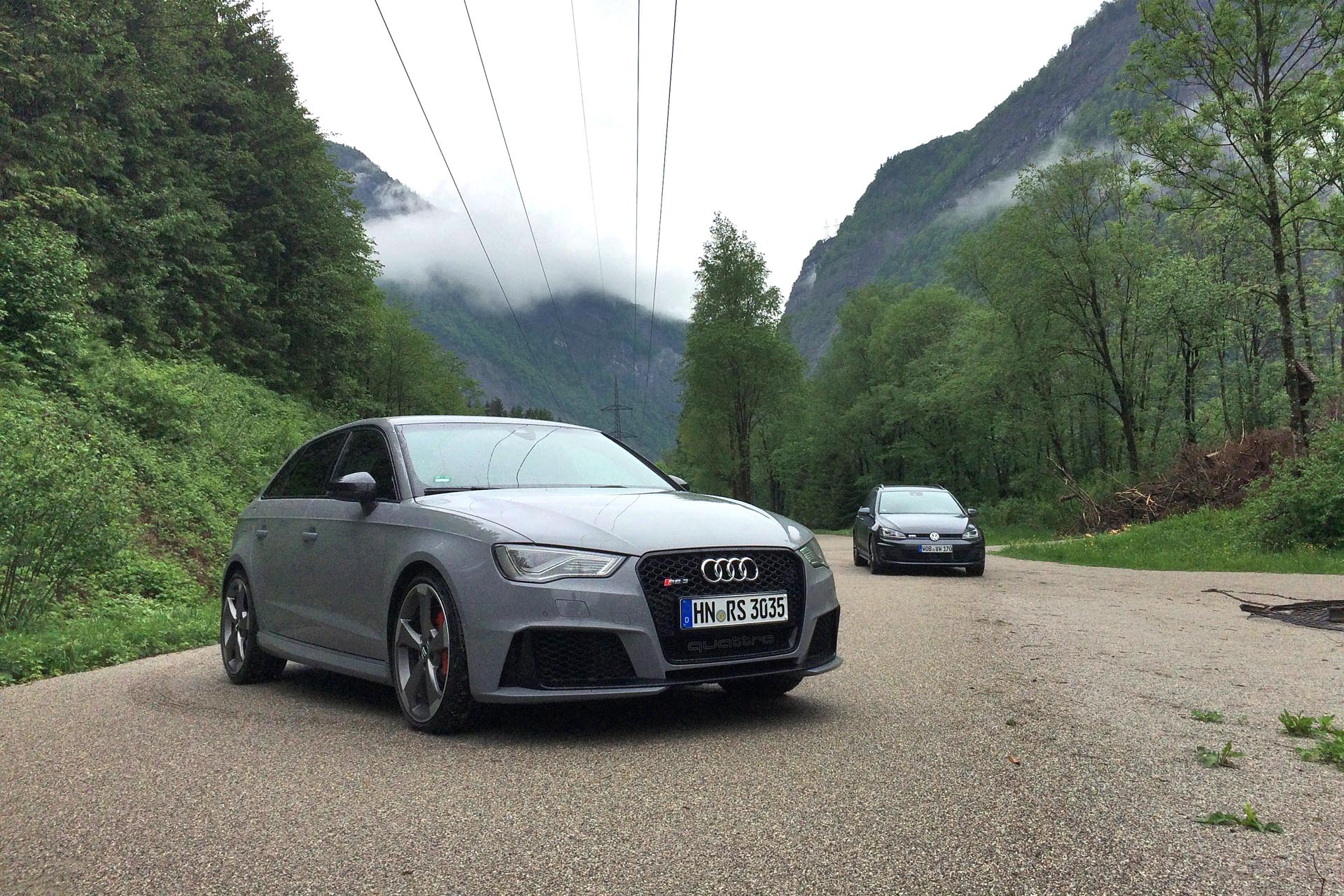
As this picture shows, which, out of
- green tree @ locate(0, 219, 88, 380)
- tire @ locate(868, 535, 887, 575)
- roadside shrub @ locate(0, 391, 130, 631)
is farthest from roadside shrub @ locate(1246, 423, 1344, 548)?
green tree @ locate(0, 219, 88, 380)

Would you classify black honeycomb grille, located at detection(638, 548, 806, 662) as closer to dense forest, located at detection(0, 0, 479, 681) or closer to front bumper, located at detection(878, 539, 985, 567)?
dense forest, located at detection(0, 0, 479, 681)

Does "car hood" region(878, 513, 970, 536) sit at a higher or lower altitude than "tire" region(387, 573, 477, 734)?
higher

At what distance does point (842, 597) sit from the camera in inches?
488

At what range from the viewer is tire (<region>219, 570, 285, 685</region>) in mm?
6543

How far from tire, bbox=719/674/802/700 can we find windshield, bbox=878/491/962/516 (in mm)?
12426

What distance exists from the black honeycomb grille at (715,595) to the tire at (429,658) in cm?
88

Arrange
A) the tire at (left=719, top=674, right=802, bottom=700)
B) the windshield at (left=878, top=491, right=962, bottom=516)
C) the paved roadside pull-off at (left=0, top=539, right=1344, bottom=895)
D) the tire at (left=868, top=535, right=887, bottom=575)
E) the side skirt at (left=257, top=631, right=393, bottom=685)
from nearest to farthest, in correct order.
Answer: the paved roadside pull-off at (left=0, top=539, right=1344, bottom=895), the side skirt at (left=257, top=631, right=393, bottom=685), the tire at (left=719, top=674, right=802, bottom=700), the tire at (left=868, top=535, right=887, bottom=575), the windshield at (left=878, top=491, right=962, bottom=516)

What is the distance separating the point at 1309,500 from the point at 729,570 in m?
16.1

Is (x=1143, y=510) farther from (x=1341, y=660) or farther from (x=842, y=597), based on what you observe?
(x=1341, y=660)

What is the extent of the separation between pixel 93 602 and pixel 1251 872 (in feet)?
37.5

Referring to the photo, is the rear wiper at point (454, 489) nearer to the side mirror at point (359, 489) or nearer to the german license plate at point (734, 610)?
the side mirror at point (359, 489)

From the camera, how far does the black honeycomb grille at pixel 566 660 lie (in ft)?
14.5

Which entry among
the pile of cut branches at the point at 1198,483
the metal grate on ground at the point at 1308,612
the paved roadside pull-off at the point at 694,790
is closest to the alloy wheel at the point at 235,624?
the paved roadside pull-off at the point at 694,790

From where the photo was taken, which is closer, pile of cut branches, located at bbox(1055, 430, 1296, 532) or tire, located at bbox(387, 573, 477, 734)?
tire, located at bbox(387, 573, 477, 734)
